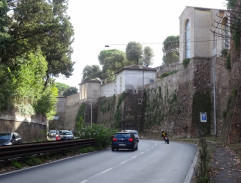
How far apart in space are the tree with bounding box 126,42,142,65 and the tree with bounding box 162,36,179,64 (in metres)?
7.19

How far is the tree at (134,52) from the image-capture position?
95.1 m

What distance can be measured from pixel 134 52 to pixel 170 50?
10107 millimetres

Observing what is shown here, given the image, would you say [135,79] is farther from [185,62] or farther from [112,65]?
[112,65]

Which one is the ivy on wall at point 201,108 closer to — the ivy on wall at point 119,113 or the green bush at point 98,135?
the green bush at point 98,135

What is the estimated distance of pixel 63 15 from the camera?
3906 cm

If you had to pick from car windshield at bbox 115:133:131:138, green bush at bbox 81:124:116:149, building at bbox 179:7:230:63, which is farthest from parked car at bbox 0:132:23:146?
building at bbox 179:7:230:63

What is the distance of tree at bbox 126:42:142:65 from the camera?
95.1 meters

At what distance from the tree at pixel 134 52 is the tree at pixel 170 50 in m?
7.19

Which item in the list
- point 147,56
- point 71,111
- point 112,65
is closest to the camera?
point 71,111

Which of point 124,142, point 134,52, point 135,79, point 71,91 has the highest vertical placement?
point 134,52

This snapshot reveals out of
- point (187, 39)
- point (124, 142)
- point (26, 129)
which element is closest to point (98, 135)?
point (124, 142)

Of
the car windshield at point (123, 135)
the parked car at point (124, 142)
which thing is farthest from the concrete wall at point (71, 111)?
the parked car at point (124, 142)

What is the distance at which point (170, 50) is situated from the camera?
315 feet

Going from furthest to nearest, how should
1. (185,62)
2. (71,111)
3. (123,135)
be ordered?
(71,111) → (185,62) → (123,135)
